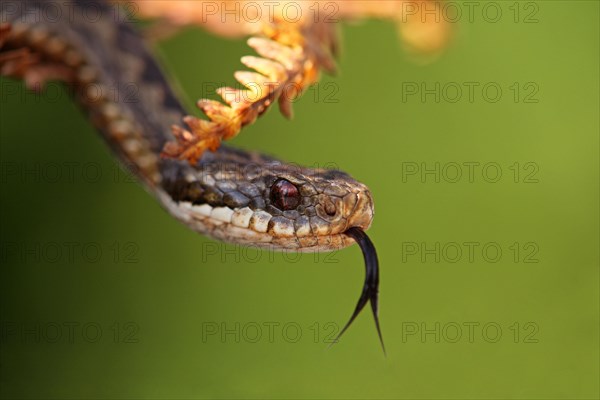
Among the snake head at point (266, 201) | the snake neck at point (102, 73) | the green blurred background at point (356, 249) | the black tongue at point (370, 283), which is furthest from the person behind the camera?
the green blurred background at point (356, 249)

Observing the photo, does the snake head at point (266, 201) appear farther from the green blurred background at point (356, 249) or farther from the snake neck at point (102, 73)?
the green blurred background at point (356, 249)

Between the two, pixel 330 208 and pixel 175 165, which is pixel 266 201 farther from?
pixel 175 165

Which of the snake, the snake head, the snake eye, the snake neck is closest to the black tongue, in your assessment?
the snake

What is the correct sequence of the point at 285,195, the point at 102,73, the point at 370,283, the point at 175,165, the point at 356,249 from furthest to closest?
the point at 356,249
the point at 102,73
the point at 175,165
the point at 285,195
the point at 370,283

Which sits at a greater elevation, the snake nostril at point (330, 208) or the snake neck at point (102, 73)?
the snake neck at point (102, 73)

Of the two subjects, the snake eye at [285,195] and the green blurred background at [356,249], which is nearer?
the snake eye at [285,195]

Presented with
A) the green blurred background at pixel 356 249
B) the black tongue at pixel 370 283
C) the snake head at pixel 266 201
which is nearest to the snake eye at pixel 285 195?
the snake head at pixel 266 201

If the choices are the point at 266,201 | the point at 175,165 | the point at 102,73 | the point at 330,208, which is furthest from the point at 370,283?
the point at 102,73

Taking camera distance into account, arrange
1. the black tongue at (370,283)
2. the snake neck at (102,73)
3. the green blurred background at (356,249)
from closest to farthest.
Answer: the black tongue at (370,283)
the snake neck at (102,73)
the green blurred background at (356,249)
